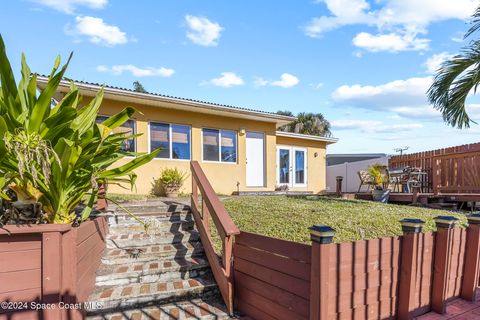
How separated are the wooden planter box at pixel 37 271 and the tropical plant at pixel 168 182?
5730mm

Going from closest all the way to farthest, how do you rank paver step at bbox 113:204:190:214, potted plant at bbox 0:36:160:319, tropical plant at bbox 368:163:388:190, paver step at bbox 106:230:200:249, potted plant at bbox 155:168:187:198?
potted plant at bbox 0:36:160:319, paver step at bbox 106:230:200:249, paver step at bbox 113:204:190:214, potted plant at bbox 155:168:187:198, tropical plant at bbox 368:163:388:190

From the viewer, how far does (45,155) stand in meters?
2.11

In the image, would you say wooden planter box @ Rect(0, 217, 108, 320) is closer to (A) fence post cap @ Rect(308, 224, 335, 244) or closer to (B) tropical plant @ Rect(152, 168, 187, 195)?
(A) fence post cap @ Rect(308, 224, 335, 244)

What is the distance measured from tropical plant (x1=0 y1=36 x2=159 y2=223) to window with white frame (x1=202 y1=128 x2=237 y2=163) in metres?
6.38

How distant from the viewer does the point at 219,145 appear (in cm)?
932

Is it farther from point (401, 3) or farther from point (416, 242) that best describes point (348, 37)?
point (416, 242)

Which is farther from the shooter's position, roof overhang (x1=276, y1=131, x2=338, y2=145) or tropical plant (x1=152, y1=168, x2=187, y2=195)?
roof overhang (x1=276, y1=131, x2=338, y2=145)

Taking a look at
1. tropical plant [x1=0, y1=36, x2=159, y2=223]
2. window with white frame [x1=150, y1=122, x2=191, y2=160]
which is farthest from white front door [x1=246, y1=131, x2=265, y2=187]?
tropical plant [x1=0, y1=36, x2=159, y2=223]

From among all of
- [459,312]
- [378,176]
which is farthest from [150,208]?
[378,176]

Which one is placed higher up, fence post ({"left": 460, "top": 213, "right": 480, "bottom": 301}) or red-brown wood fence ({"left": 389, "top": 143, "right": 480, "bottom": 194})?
red-brown wood fence ({"left": 389, "top": 143, "right": 480, "bottom": 194})

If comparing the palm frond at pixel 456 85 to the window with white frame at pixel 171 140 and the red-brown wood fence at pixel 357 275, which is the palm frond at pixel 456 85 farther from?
the window with white frame at pixel 171 140

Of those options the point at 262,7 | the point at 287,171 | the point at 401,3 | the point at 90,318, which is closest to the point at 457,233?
the point at 90,318

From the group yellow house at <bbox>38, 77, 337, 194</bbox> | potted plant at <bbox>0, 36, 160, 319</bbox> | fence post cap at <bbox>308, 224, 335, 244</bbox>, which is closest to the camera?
fence post cap at <bbox>308, 224, 335, 244</bbox>

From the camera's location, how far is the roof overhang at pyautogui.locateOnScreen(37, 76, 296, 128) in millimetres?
6652
